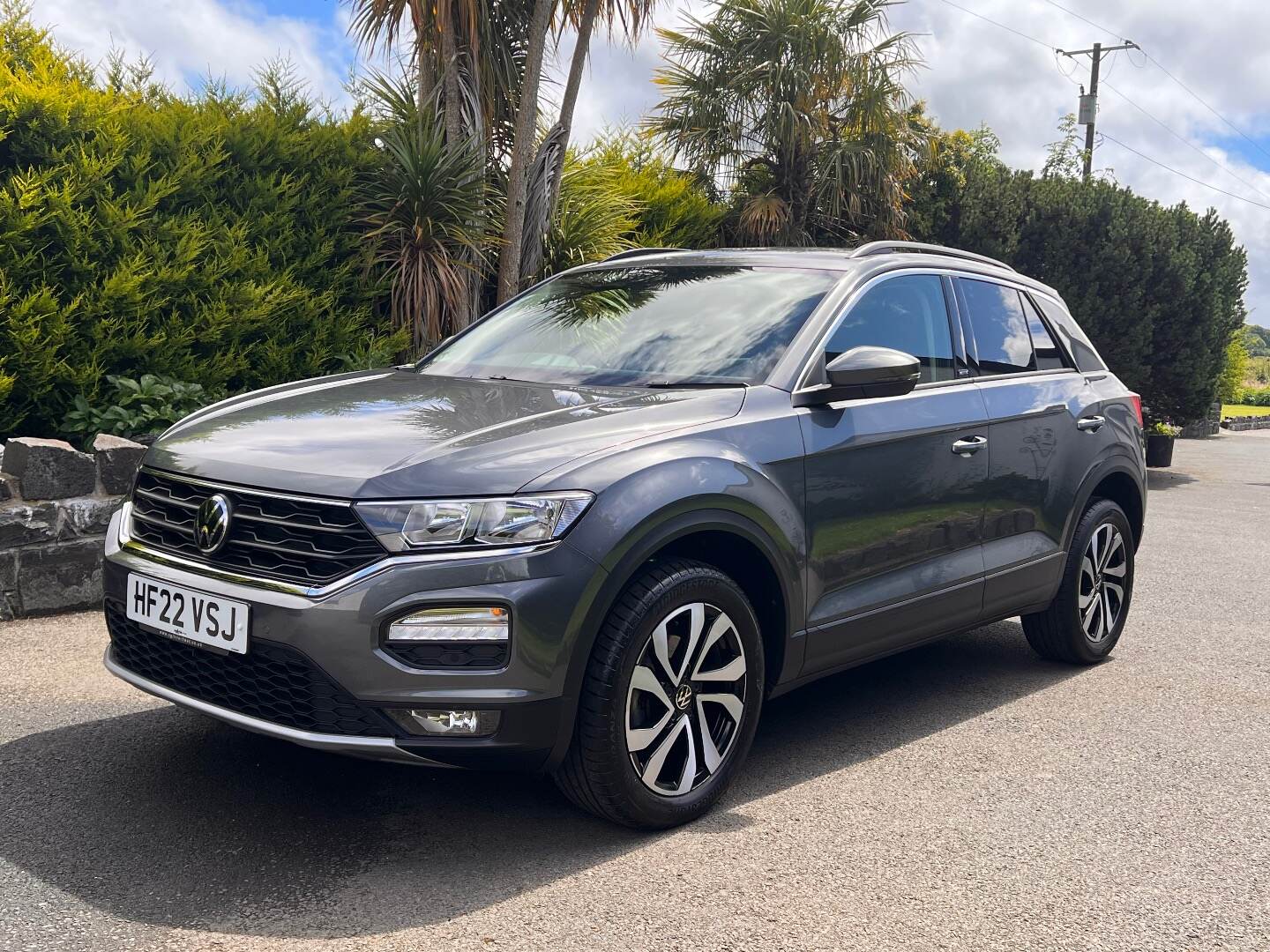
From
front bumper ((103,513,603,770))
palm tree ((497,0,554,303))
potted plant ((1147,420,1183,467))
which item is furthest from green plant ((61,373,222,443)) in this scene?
potted plant ((1147,420,1183,467))

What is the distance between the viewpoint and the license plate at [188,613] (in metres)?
3.28

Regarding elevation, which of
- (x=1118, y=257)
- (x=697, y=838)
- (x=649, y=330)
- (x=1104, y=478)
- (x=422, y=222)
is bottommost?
(x=697, y=838)

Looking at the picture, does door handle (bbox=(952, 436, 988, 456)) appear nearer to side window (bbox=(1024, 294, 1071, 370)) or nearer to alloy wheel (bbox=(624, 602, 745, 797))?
side window (bbox=(1024, 294, 1071, 370))

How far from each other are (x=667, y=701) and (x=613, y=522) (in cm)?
59

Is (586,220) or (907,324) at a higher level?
(586,220)

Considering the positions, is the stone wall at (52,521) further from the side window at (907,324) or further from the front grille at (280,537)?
the side window at (907,324)

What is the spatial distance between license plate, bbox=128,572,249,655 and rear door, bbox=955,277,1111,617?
2.80 m

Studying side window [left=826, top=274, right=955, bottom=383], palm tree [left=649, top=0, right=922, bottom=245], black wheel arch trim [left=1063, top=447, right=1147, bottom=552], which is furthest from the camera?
palm tree [left=649, top=0, right=922, bottom=245]

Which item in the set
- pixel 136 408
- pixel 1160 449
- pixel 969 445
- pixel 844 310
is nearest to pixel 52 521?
pixel 136 408

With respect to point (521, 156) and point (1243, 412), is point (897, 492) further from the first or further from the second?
point (1243, 412)

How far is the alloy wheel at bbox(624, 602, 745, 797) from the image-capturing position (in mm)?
3520

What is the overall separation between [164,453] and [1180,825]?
3253 millimetres

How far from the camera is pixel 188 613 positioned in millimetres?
3396

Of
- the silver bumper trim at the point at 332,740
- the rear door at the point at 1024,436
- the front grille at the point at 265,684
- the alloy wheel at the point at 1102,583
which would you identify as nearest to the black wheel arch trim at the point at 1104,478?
the rear door at the point at 1024,436
